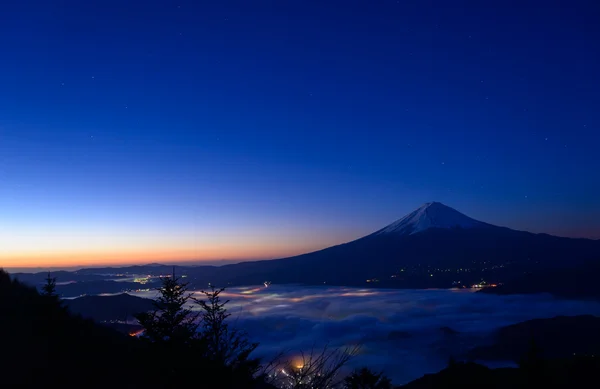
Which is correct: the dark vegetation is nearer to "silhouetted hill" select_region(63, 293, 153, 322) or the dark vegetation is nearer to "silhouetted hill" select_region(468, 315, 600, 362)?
"silhouetted hill" select_region(468, 315, 600, 362)

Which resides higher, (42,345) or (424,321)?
(42,345)

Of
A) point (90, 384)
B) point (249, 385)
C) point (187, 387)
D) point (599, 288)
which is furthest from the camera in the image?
point (599, 288)

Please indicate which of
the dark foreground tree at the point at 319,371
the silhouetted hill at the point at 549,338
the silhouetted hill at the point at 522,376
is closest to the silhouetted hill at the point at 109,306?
the silhouetted hill at the point at 522,376

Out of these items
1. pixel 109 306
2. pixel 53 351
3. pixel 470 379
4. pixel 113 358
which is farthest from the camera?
pixel 109 306

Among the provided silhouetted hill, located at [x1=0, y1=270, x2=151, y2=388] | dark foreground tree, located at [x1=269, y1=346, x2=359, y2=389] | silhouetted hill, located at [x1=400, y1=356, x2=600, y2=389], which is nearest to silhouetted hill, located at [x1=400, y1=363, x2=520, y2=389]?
silhouetted hill, located at [x1=400, y1=356, x2=600, y2=389]

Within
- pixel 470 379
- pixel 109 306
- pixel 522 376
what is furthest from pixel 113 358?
pixel 109 306

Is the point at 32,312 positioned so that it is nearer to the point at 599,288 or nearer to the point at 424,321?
the point at 424,321

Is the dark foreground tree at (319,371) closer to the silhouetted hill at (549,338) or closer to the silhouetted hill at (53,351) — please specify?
the silhouetted hill at (53,351)

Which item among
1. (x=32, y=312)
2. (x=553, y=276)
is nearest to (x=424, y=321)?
(x=553, y=276)

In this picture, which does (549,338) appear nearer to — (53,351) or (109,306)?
(109,306)
